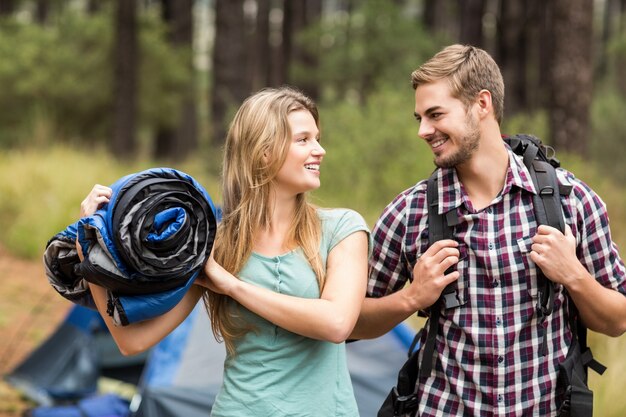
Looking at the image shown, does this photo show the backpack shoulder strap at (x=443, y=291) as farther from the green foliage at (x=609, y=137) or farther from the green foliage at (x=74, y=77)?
the green foliage at (x=74, y=77)

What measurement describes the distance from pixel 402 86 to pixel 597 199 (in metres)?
12.8

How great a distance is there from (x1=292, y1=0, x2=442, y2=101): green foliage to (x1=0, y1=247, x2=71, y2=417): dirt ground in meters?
7.24

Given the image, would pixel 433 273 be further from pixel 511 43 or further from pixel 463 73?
pixel 511 43

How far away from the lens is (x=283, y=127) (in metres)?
2.55

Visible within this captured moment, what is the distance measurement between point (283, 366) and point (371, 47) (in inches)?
581

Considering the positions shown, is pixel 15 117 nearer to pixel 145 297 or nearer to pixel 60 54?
pixel 60 54

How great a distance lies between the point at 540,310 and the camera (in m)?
2.49

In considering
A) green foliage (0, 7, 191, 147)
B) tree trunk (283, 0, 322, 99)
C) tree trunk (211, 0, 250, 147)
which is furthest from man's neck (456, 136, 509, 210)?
tree trunk (283, 0, 322, 99)

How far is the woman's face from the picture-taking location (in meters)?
2.56

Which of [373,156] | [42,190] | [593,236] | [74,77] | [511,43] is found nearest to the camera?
[593,236]

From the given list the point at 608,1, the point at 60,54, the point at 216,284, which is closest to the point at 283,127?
the point at 216,284

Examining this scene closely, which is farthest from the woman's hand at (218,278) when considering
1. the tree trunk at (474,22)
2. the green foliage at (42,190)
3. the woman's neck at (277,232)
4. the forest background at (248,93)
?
the tree trunk at (474,22)

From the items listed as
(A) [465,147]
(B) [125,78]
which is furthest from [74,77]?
(A) [465,147]

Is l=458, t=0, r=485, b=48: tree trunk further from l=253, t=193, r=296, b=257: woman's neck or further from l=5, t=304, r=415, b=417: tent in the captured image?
l=253, t=193, r=296, b=257: woman's neck
